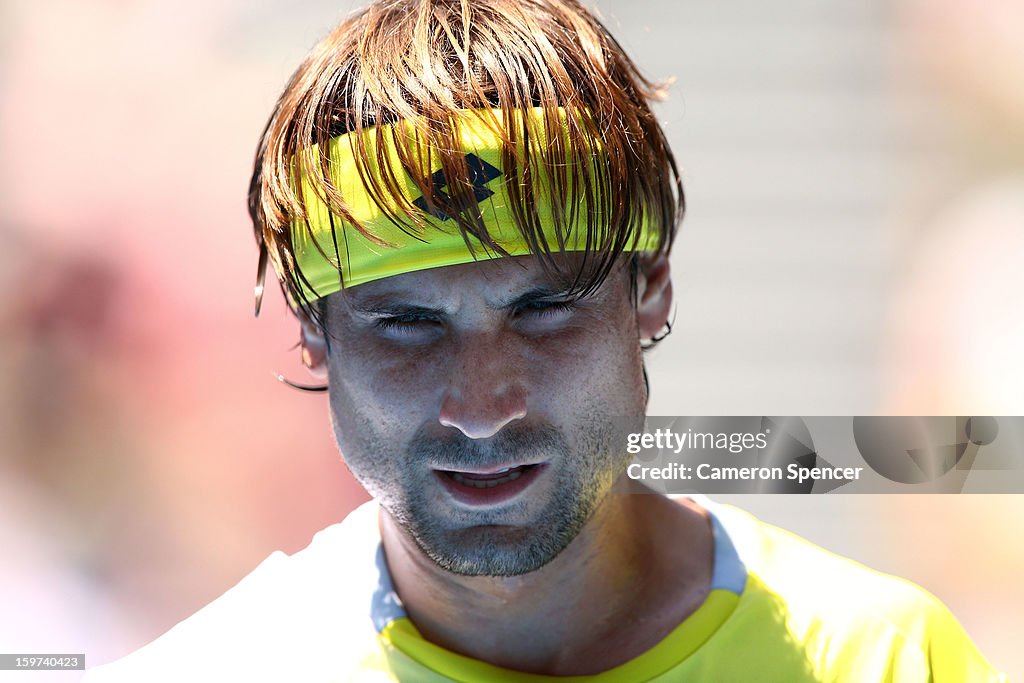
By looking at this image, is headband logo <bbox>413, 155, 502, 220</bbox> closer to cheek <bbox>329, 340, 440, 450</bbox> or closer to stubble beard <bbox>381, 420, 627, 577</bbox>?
cheek <bbox>329, 340, 440, 450</bbox>

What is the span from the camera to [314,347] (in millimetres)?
2139

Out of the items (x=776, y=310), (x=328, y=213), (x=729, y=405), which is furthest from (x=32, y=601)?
(x=776, y=310)

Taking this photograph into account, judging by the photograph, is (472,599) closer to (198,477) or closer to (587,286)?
(587,286)

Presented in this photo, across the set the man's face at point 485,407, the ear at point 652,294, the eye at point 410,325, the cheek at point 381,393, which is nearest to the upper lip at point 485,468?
the man's face at point 485,407

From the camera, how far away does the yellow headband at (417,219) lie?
1.79m

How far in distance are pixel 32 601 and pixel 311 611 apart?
2.22 metres

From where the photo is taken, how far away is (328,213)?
187cm

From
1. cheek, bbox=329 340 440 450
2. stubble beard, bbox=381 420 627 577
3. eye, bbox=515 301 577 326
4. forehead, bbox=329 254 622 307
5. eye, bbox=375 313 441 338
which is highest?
forehead, bbox=329 254 622 307

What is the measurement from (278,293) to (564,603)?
106 inches

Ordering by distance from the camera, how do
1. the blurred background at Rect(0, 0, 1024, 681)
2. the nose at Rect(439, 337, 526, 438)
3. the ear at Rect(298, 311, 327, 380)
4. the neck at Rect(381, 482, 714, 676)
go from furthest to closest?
the blurred background at Rect(0, 0, 1024, 681) → the ear at Rect(298, 311, 327, 380) → the neck at Rect(381, 482, 714, 676) → the nose at Rect(439, 337, 526, 438)

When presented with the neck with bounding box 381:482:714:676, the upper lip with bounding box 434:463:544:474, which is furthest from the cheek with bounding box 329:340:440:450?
the neck with bounding box 381:482:714:676

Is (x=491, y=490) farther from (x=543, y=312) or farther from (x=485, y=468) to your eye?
(x=543, y=312)

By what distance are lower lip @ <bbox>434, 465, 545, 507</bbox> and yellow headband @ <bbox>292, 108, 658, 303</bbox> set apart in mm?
359

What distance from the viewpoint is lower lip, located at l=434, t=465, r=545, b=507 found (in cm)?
183
